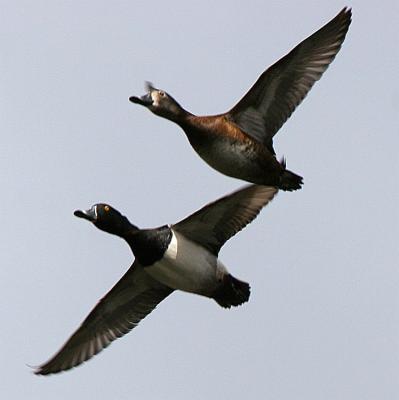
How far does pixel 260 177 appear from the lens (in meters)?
16.5

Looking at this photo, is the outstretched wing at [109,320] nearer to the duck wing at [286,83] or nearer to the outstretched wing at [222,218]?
the outstretched wing at [222,218]

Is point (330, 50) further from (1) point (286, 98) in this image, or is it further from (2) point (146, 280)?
(2) point (146, 280)

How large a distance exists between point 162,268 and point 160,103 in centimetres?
185

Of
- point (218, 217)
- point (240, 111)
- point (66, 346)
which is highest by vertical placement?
point (240, 111)

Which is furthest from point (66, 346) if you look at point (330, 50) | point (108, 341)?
point (330, 50)

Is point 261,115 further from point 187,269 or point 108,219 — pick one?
point 108,219

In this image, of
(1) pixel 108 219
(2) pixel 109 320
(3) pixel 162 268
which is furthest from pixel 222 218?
(2) pixel 109 320

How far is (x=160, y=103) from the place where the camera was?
17.0 m

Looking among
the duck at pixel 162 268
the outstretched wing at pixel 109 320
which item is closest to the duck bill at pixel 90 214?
the duck at pixel 162 268

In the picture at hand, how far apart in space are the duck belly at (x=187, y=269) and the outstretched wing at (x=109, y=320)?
31.6 inches

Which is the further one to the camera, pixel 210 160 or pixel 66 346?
pixel 66 346

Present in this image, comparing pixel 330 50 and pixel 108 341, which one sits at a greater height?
pixel 330 50

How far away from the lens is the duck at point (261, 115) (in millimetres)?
16469

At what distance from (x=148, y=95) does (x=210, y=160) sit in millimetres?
1123
